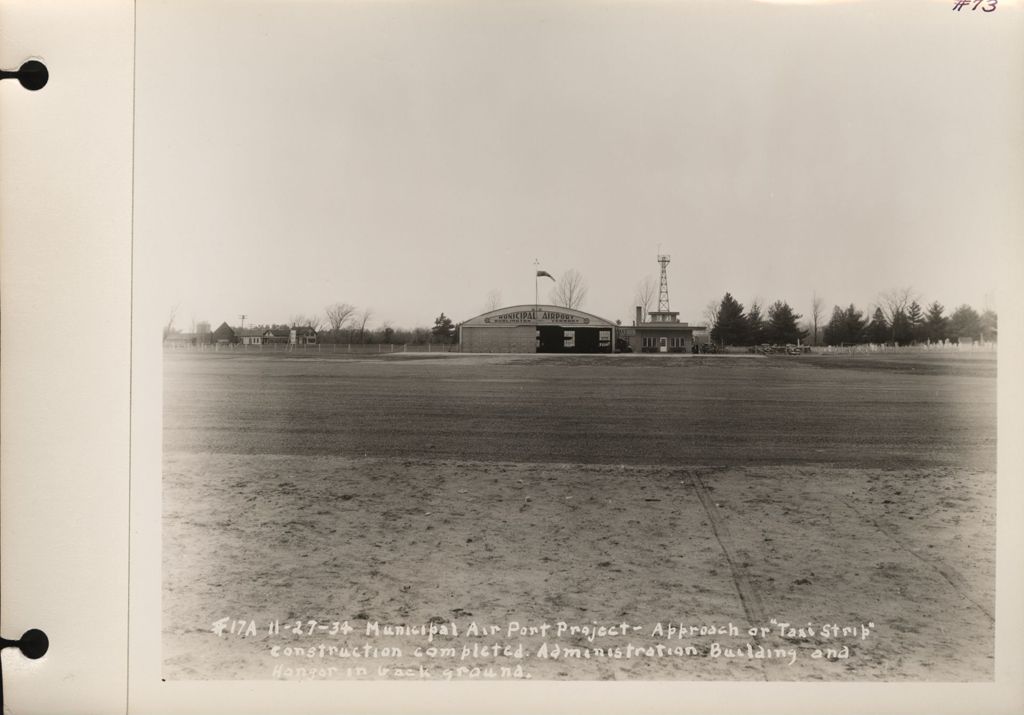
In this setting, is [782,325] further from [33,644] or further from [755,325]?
[33,644]

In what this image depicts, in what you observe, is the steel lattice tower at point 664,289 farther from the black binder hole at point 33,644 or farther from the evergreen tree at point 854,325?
the black binder hole at point 33,644

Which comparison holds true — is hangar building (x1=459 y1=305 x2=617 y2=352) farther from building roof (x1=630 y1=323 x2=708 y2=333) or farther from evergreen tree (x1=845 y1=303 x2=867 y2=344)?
evergreen tree (x1=845 y1=303 x2=867 y2=344)

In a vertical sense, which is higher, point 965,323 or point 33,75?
point 33,75

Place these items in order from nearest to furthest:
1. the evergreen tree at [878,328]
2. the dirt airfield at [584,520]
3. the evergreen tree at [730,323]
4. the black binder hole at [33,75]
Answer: the black binder hole at [33,75] → the dirt airfield at [584,520] → the evergreen tree at [878,328] → the evergreen tree at [730,323]

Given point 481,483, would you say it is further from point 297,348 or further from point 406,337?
point 297,348

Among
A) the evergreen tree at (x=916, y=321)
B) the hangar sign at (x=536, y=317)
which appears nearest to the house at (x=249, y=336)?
the hangar sign at (x=536, y=317)

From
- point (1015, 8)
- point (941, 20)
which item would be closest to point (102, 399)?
point (941, 20)

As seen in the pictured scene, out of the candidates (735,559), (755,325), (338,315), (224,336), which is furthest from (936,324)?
(224,336)
